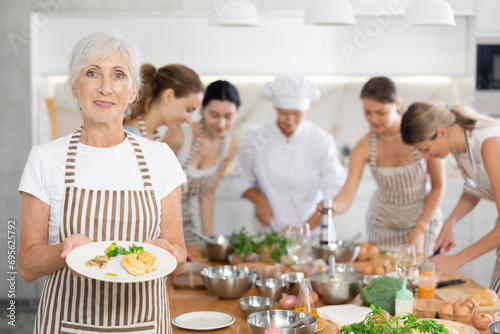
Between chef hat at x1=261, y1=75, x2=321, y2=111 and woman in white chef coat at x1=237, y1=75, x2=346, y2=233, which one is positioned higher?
chef hat at x1=261, y1=75, x2=321, y2=111

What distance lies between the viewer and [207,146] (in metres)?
3.67

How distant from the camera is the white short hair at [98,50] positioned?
164cm

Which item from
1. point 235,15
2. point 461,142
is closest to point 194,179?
point 235,15

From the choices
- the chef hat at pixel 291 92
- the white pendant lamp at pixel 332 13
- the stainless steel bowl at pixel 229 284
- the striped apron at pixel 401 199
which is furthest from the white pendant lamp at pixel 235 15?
the stainless steel bowl at pixel 229 284

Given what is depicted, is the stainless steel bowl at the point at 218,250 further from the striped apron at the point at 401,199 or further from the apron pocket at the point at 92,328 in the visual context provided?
the apron pocket at the point at 92,328

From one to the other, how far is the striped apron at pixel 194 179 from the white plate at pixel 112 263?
1.79 meters

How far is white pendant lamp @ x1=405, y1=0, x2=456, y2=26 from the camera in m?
2.87

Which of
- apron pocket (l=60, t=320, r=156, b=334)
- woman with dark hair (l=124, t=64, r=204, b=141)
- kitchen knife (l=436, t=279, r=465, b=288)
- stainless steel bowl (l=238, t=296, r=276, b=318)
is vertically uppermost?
woman with dark hair (l=124, t=64, r=204, b=141)

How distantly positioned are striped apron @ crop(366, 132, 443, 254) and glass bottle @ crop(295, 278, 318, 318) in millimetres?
1549

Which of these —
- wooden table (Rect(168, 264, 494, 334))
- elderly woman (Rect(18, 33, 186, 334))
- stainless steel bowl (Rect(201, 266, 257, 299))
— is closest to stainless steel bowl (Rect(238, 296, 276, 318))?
wooden table (Rect(168, 264, 494, 334))

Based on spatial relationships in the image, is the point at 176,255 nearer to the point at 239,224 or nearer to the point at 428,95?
the point at 239,224

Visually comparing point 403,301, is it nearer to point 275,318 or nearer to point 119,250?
point 275,318

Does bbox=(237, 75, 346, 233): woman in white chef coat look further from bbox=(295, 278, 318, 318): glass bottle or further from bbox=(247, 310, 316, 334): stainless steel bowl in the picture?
bbox=(247, 310, 316, 334): stainless steel bowl

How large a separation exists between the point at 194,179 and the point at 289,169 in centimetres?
70
